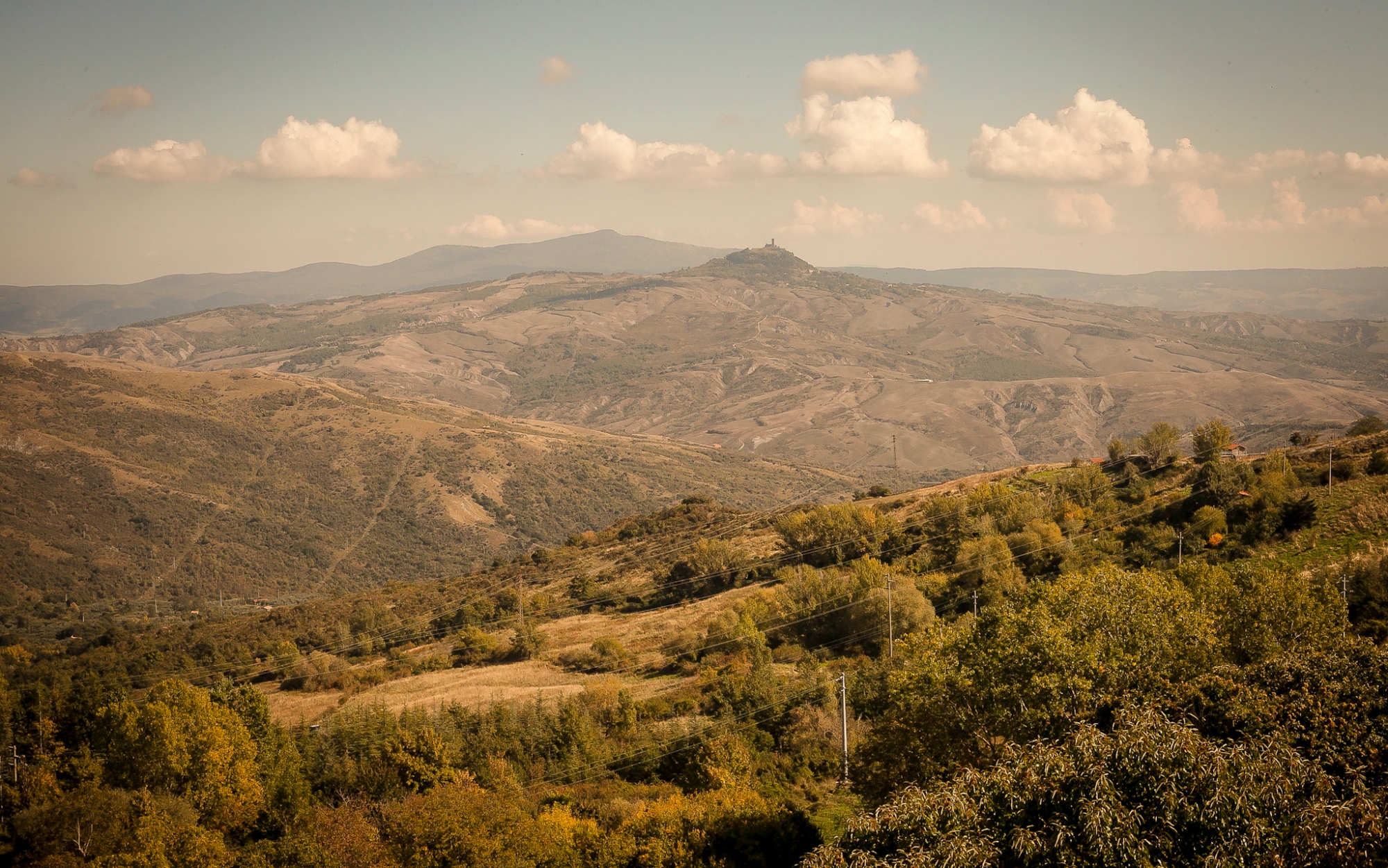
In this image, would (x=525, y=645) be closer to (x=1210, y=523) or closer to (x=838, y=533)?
(x=838, y=533)

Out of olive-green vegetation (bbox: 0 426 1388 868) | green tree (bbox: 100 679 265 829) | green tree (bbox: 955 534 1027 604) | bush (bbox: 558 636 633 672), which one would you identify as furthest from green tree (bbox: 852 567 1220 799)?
bush (bbox: 558 636 633 672)

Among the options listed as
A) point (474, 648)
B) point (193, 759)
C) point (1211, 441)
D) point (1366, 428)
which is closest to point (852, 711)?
point (193, 759)

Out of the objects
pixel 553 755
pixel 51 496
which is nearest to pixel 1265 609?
pixel 553 755

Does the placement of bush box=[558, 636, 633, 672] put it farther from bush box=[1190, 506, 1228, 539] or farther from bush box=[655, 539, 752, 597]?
bush box=[1190, 506, 1228, 539]

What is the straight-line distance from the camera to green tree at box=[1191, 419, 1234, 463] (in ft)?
238

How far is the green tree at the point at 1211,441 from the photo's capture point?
72625 millimetres

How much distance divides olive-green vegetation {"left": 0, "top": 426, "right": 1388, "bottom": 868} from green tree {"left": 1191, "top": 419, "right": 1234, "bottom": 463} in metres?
1.62

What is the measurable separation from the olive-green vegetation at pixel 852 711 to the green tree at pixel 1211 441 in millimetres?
1623

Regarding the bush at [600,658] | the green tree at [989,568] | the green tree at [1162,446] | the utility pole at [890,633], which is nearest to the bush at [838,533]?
the green tree at [989,568]

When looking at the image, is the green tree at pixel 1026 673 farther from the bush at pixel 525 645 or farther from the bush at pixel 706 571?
the bush at pixel 706 571

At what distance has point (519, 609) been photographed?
2810 inches

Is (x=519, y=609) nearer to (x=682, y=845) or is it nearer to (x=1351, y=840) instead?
(x=682, y=845)

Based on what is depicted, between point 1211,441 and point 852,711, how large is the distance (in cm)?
5039

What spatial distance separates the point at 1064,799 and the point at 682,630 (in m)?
45.8
